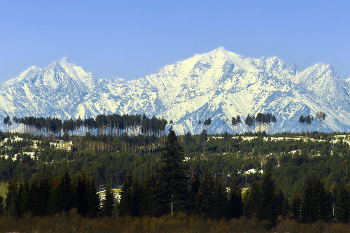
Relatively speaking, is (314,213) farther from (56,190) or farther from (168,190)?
(56,190)

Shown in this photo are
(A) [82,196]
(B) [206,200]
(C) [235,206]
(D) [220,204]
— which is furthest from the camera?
(C) [235,206]

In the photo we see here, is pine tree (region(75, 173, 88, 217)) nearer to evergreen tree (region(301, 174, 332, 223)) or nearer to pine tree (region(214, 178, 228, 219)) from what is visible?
pine tree (region(214, 178, 228, 219))

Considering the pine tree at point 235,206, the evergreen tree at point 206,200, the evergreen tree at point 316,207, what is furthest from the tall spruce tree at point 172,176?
the evergreen tree at point 316,207

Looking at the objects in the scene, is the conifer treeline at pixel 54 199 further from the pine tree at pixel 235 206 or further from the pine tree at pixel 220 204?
the pine tree at pixel 235 206

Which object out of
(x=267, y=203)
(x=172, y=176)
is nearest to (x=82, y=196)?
(x=172, y=176)

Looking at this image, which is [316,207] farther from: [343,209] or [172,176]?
[172,176]

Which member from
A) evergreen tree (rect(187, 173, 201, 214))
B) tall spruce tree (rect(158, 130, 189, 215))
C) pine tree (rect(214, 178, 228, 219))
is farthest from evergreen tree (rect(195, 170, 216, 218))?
tall spruce tree (rect(158, 130, 189, 215))

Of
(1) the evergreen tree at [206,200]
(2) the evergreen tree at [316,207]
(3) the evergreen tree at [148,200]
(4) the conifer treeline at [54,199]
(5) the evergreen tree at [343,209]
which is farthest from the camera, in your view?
(5) the evergreen tree at [343,209]

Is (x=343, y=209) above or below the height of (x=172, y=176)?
below

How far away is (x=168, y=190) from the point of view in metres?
80.1

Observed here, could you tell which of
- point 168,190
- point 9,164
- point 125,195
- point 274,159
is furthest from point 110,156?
point 168,190

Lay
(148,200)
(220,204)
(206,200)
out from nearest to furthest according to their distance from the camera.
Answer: (206,200) → (148,200) → (220,204)

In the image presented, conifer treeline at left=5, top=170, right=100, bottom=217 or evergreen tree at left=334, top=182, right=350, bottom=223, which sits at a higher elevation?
conifer treeline at left=5, top=170, right=100, bottom=217

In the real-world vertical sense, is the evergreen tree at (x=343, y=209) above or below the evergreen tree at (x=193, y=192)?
below
